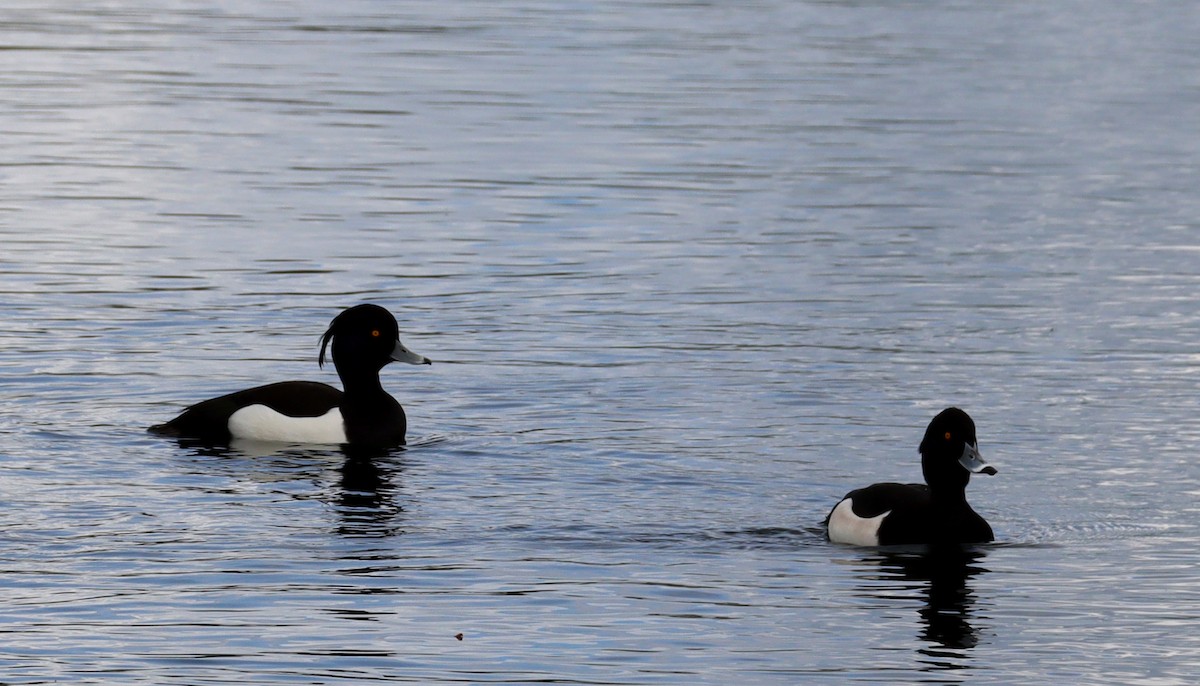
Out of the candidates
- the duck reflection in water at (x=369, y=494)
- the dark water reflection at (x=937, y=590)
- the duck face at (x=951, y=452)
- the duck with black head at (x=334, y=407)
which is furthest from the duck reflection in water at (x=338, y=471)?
the duck face at (x=951, y=452)

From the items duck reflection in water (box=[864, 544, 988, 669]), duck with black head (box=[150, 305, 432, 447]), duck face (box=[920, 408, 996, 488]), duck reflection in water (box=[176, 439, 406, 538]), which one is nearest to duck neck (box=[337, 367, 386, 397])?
duck with black head (box=[150, 305, 432, 447])

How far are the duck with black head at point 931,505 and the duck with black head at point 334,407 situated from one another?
394 centimetres

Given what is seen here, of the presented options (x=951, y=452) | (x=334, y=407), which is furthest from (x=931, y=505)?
(x=334, y=407)

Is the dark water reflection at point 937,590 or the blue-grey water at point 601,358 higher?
the blue-grey water at point 601,358

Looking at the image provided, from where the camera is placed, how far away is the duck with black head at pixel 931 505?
13.0 metres

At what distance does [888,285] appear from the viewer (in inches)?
850

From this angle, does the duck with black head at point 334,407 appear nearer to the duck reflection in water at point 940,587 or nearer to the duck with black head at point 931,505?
the duck with black head at point 931,505

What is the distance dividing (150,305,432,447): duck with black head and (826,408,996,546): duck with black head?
3936mm

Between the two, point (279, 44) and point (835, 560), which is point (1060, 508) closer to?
point (835, 560)

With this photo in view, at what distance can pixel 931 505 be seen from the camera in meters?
13.2

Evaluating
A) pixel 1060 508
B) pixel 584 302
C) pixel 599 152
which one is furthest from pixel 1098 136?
pixel 1060 508

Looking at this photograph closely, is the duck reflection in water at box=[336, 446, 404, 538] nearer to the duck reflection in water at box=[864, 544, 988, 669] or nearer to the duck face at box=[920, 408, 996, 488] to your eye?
the duck reflection in water at box=[864, 544, 988, 669]

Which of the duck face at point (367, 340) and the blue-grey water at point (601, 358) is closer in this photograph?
the blue-grey water at point (601, 358)

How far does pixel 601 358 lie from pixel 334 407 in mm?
2910
